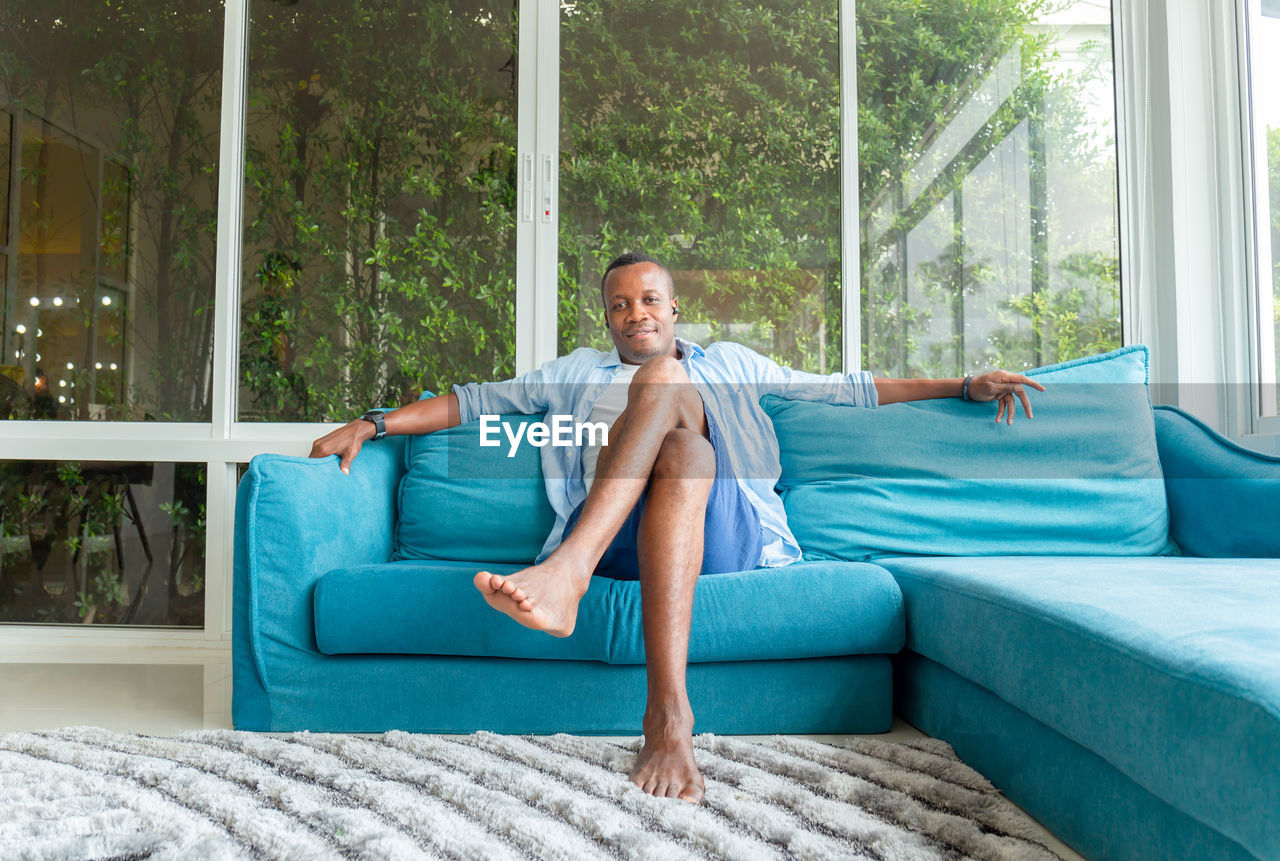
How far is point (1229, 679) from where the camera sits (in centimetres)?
76

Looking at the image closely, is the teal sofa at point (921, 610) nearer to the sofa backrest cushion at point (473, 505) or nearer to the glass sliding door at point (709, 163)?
the sofa backrest cushion at point (473, 505)

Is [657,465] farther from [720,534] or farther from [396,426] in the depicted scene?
[396,426]

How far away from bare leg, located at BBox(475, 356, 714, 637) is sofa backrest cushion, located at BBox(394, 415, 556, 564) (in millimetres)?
431

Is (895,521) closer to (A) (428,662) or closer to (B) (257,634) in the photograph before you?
(A) (428,662)

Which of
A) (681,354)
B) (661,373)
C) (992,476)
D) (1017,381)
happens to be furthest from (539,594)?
(1017,381)

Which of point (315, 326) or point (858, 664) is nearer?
point (858, 664)

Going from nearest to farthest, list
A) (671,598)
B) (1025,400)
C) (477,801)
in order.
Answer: (477,801) < (671,598) < (1025,400)

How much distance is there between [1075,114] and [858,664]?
216 cm

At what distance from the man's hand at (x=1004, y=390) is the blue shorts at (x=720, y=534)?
686 millimetres

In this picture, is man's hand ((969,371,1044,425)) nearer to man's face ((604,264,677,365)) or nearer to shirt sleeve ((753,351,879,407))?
shirt sleeve ((753,351,879,407))

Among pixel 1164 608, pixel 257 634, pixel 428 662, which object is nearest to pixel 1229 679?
pixel 1164 608

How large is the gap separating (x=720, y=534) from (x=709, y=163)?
5.36 ft

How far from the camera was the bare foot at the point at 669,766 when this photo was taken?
121 centimetres

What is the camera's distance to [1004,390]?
195 centimetres
